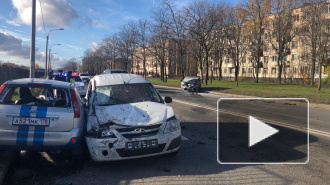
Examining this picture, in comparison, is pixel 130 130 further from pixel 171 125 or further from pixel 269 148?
pixel 269 148

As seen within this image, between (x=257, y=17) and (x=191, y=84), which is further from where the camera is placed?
(x=257, y=17)

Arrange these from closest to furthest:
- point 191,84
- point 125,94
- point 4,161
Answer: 1. point 4,161
2. point 125,94
3. point 191,84

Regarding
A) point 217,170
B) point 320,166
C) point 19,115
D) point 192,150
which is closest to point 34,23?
point 19,115

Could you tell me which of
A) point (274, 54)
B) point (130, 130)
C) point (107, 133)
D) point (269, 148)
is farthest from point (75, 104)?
point (274, 54)

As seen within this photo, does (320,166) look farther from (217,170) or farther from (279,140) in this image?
(217,170)

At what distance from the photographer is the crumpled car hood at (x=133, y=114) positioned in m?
4.52

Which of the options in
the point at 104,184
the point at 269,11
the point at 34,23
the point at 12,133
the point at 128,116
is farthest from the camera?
the point at 269,11

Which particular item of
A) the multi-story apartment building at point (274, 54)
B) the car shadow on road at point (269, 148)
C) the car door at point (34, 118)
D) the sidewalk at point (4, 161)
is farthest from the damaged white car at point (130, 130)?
the multi-story apartment building at point (274, 54)

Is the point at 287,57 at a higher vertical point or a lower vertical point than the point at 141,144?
higher

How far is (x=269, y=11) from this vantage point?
43.6 metres

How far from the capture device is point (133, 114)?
4750 millimetres

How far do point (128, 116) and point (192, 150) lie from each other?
1823 mm
